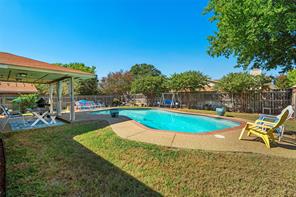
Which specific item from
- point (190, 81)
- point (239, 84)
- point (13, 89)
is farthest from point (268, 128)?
point (13, 89)

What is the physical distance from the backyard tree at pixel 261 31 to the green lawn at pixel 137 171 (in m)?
4.15

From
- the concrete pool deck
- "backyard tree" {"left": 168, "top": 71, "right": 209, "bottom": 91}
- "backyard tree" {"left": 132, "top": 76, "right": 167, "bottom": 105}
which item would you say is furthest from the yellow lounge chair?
"backyard tree" {"left": 132, "top": 76, "right": 167, "bottom": 105}

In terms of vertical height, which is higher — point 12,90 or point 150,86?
point 150,86

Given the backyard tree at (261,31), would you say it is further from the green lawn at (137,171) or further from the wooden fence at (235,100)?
the wooden fence at (235,100)

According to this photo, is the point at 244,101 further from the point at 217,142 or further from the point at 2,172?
the point at 2,172

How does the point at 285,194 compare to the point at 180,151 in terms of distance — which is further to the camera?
the point at 180,151

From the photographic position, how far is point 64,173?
3365 mm

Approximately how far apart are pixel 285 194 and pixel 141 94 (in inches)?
772

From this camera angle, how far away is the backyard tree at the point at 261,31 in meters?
5.11

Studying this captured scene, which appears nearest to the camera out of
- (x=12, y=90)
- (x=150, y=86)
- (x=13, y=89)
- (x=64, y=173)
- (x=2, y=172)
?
(x=2, y=172)

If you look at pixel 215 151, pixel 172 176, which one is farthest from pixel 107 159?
pixel 215 151

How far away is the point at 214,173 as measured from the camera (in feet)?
11.5

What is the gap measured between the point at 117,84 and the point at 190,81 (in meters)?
13.5

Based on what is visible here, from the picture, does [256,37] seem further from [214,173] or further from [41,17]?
[41,17]
